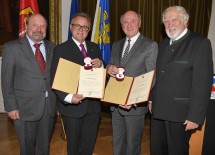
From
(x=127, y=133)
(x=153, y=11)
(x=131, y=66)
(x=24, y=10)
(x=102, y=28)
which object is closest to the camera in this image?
(x=131, y=66)

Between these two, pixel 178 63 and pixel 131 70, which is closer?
pixel 178 63

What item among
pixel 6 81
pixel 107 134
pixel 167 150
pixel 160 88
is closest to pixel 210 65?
pixel 160 88

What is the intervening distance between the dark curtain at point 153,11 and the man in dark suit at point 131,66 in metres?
1.91

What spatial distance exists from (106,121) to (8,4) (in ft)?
9.51

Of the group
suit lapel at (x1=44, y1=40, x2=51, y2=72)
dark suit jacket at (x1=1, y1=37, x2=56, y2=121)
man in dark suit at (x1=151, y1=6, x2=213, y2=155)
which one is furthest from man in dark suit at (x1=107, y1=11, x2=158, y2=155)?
dark suit jacket at (x1=1, y1=37, x2=56, y2=121)

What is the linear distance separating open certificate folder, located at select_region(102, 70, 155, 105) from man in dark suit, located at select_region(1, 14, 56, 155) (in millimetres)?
615

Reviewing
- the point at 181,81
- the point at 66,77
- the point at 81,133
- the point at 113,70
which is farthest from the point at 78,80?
the point at 181,81

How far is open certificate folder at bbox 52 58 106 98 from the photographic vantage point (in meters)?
2.28

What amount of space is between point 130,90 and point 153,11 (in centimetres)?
243

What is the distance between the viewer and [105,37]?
4070mm

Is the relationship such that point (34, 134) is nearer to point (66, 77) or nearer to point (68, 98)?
point (68, 98)

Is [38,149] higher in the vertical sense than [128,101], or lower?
lower

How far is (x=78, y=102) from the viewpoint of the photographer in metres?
2.35

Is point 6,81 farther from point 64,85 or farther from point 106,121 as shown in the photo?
point 106,121
